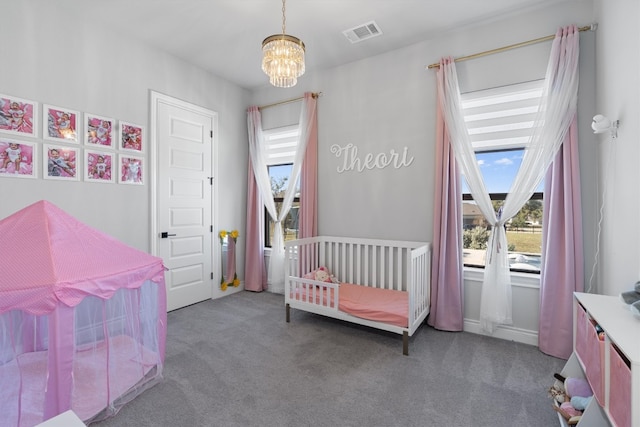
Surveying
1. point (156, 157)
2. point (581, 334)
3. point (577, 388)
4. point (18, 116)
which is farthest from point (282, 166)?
point (577, 388)

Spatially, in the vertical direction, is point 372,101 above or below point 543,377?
above

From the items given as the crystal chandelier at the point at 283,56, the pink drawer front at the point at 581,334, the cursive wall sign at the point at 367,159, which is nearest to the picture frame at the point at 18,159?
the crystal chandelier at the point at 283,56

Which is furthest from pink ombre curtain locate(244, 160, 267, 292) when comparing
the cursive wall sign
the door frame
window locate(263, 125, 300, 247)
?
the cursive wall sign

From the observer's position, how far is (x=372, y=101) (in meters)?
3.38

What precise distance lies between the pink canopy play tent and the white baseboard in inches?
105

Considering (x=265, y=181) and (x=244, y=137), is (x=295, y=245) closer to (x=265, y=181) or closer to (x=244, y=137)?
(x=265, y=181)

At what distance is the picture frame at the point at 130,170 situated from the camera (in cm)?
303

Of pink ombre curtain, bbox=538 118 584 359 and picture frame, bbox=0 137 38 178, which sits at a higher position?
picture frame, bbox=0 137 38 178

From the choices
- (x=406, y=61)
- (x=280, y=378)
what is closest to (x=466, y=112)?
(x=406, y=61)

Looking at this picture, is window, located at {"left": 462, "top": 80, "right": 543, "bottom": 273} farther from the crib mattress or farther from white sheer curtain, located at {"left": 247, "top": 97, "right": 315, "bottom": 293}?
white sheer curtain, located at {"left": 247, "top": 97, "right": 315, "bottom": 293}

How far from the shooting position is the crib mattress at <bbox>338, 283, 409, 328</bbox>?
99.6 inches

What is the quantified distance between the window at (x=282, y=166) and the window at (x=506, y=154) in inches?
84.5

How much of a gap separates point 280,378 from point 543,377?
1.86 m

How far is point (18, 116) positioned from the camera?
7.81 feet
